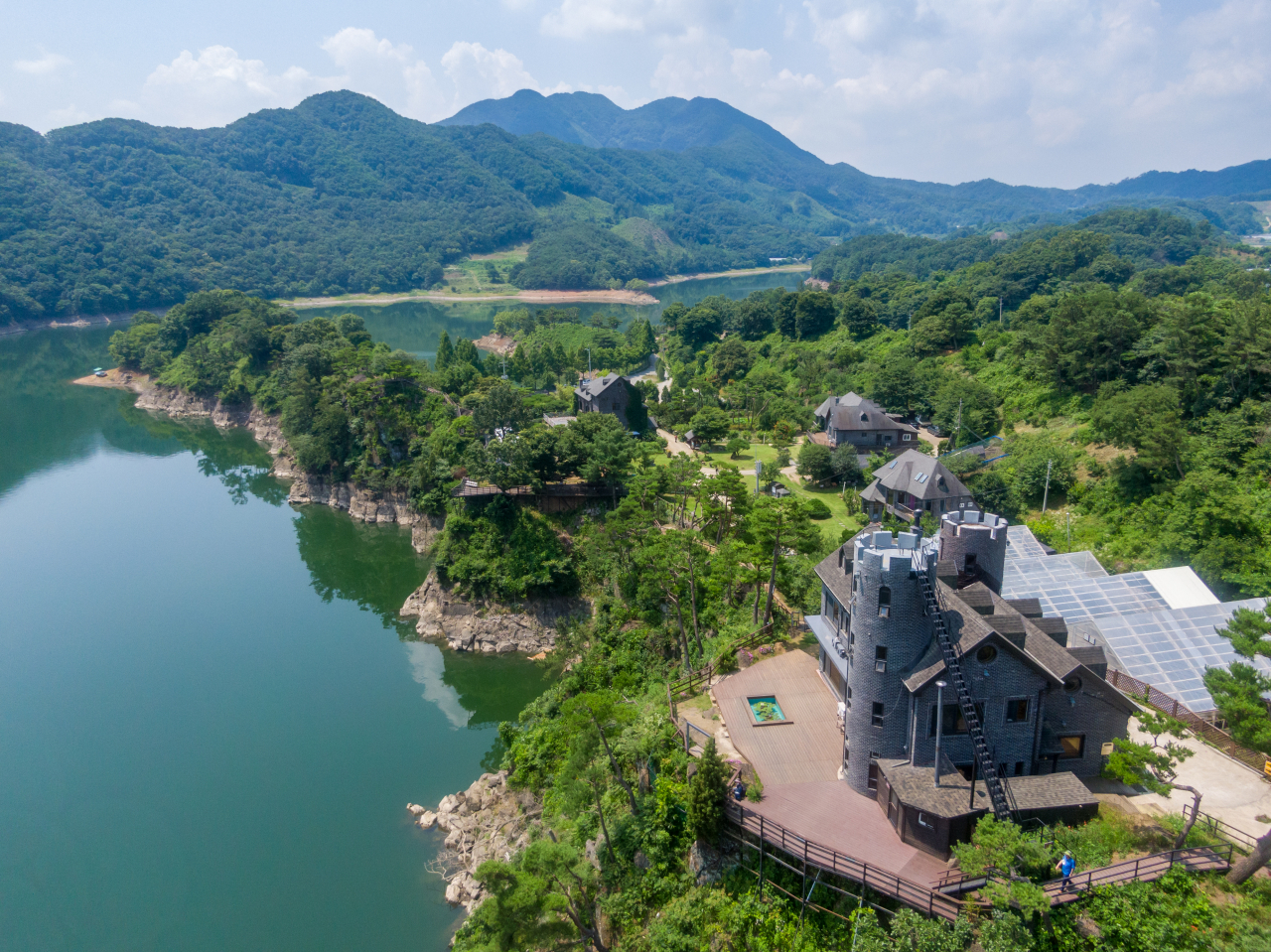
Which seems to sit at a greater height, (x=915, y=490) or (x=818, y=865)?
(x=915, y=490)

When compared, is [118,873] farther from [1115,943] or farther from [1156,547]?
[1156,547]

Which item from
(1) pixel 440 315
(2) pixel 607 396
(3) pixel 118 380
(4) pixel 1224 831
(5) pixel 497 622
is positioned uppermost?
(1) pixel 440 315

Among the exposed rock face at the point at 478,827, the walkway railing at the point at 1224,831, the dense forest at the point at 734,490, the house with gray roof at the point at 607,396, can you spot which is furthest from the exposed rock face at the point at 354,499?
the walkway railing at the point at 1224,831

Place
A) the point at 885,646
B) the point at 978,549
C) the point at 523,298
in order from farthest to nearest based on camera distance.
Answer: the point at 523,298 < the point at 978,549 < the point at 885,646

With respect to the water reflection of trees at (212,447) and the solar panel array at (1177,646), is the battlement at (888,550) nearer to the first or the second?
the solar panel array at (1177,646)

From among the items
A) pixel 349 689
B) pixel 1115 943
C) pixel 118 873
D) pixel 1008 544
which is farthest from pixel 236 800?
pixel 1008 544

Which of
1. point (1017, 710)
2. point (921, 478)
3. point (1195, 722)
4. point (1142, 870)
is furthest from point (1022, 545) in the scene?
point (1142, 870)

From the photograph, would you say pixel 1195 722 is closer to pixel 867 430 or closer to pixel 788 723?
pixel 788 723
